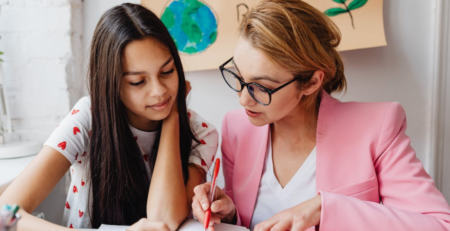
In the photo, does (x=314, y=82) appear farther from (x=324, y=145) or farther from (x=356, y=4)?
(x=356, y=4)

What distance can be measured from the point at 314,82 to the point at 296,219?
34 centimetres

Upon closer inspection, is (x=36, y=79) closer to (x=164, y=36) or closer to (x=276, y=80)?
(x=164, y=36)

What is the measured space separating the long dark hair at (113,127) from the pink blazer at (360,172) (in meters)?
0.19

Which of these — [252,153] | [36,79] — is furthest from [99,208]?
[36,79]

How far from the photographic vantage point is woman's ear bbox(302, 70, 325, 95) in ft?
3.10

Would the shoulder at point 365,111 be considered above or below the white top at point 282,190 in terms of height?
above

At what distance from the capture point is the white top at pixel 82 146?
100 cm

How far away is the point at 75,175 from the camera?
3.71ft

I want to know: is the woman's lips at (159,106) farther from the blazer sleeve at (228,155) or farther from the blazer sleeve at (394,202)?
the blazer sleeve at (394,202)

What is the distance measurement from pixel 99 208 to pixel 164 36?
50 centimetres

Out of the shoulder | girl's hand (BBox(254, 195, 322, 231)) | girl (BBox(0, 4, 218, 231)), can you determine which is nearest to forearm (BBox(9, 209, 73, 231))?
girl (BBox(0, 4, 218, 231))

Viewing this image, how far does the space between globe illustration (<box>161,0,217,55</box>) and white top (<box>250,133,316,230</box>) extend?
62 cm

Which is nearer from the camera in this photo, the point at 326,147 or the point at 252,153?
the point at 326,147

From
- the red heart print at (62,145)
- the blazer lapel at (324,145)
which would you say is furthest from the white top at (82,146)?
the blazer lapel at (324,145)
